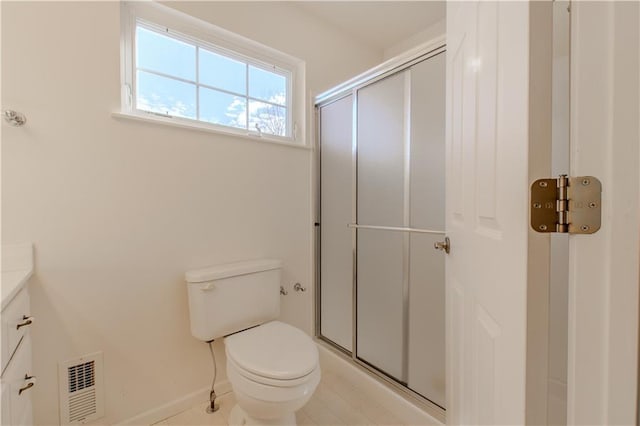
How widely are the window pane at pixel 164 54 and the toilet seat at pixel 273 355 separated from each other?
55.2 inches

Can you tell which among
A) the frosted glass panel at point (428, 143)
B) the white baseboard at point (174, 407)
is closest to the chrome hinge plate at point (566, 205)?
the frosted glass panel at point (428, 143)

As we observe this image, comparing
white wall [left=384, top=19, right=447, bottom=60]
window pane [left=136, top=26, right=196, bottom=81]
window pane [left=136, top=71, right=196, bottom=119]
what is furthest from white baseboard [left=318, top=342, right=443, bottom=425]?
white wall [left=384, top=19, right=447, bottom=60]

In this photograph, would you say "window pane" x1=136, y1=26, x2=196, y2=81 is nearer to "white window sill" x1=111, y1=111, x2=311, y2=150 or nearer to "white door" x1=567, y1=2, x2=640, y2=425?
"white window sill" x1=111, y1=111, x2=311, y2=150

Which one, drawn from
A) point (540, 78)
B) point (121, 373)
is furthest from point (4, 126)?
point (540, 78)

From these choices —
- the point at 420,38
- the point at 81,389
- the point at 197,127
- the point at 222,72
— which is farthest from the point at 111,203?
the point at 420,38

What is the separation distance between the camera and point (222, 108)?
1.68 meters

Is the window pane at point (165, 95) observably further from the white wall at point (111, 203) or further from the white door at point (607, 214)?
the white door at point (607, 214)

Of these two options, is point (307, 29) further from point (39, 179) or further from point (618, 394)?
point (618, 394)

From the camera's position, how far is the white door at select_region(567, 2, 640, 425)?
360 mm

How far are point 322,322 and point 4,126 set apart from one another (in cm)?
189

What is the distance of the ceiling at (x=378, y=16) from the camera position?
1.88 metres

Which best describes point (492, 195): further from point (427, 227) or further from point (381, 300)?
point (381, 300)

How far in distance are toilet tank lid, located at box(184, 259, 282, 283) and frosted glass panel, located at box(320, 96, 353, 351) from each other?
0.46 meters

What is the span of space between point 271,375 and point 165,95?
1444mm
